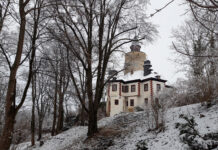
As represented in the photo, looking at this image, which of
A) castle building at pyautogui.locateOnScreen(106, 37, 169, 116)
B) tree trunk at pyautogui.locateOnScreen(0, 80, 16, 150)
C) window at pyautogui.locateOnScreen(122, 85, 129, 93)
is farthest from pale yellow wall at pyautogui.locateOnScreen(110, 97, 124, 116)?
tree trunk at pyautogui.locateOnScreen(0, 80, 16, 150)

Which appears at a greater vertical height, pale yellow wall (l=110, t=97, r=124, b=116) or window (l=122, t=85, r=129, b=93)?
window (l=122, t=85, r=129, b=93)

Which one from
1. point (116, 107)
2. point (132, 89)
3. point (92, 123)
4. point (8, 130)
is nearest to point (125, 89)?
point (132, 89)

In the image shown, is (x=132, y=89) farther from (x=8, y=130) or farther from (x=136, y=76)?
(x=8, y=130)

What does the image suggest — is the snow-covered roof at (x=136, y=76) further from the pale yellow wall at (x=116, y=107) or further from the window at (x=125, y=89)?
the pale yellow wall at (x=116, y=107)

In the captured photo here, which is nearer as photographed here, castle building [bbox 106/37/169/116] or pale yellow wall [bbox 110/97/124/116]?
castle building [bbox 106/37/169/116]

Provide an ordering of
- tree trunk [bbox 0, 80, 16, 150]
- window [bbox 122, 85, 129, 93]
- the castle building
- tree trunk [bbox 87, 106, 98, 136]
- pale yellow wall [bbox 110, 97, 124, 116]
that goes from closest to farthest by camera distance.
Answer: tree trunk [bbox 0, 80, 16, 150] < tree trunk [bbox 87, 106, 98, 136] < the castle building < pale yellow wall [bbox 110, 97, 124, 116] < window [bbox 122, 85, 129, 93]

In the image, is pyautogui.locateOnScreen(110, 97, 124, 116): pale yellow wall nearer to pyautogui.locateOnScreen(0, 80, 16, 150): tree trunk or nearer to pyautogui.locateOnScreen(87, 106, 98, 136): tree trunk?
pyautogui.locateOnScreen(87, 106, 98, 136): tree trunk

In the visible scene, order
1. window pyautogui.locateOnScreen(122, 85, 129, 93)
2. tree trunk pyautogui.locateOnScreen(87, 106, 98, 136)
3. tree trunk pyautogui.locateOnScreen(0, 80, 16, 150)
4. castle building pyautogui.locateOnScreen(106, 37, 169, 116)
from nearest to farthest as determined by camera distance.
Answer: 1. tree trunk pyautogui.locateOnScreen(0, 80, 16, 150)
2. tree trunk pyautogui.locateOnScreen(87, 106, 98, 136)
3. castle building pyautogui.locateOnScreen(106, 37, 169, 116)
4. window pyautogui.locateOnScreen(122, 85, 129, 93)

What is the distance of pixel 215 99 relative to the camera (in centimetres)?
772

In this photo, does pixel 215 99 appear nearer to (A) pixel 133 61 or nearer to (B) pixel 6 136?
(A) pixel 133 61

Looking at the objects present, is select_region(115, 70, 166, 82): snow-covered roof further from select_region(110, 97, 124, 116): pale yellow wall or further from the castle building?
select_region(110, 97, 124, 116): pale yellow wall

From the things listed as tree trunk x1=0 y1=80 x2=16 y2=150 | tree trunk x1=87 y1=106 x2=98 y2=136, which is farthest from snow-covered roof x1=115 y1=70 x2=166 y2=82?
tree trunk x1=0 y1=80 x2=16 y2=150

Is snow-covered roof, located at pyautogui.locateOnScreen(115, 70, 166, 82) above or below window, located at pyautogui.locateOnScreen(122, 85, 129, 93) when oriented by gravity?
above

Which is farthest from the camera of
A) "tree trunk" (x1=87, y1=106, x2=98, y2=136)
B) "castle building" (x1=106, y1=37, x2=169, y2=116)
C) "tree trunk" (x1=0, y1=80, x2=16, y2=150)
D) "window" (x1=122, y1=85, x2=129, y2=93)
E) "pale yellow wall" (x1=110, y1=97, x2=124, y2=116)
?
"window" (x1=122, y1=85, x2=129, y2=93)
